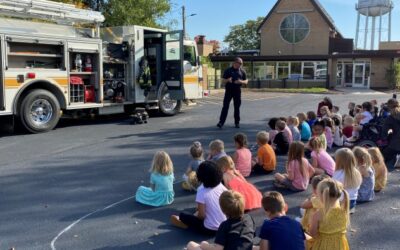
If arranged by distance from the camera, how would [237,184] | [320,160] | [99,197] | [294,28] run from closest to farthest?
[237,184] < [99,197] < [320,160] < [294,28]

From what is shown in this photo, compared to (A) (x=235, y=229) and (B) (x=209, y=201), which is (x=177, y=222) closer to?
(B) (x=209, y=201)

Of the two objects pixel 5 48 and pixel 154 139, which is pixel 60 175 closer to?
pixel 154 139

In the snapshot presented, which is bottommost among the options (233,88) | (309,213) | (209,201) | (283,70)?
(309,213)

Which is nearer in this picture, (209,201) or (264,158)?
(209,201)

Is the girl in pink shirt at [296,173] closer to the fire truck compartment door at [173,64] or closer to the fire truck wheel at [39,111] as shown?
the fire truck wheel at [39,111]

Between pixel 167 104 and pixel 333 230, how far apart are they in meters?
12.2

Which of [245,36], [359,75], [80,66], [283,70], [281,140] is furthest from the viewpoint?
[245,36]

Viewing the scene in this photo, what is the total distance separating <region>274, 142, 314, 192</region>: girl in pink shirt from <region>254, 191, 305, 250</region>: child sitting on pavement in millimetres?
2561

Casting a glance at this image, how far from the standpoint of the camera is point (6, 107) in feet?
36.3

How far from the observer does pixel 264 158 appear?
7684 millimetres

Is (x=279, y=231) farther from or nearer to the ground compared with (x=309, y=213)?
farther from the ground

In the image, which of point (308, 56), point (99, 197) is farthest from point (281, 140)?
point (308, 56)

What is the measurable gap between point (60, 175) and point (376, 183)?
5.04 meters

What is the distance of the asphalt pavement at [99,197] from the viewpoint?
4.93 metres
